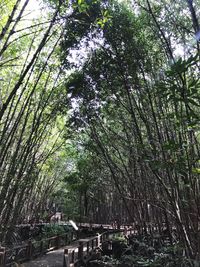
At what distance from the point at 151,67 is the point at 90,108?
2440 millimetres

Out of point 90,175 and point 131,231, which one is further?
point 90,175

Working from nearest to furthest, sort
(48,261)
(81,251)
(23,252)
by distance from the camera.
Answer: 1. (81,251)
2. (48,261)
3. (23,252)

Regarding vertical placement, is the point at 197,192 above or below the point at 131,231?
above

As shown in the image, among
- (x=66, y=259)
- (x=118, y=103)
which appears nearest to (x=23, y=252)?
(x=66, y=259)

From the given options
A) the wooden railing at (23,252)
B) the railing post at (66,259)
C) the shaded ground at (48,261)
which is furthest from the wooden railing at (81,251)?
the wooden railing at (23,252)

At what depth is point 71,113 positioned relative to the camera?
24.2ft

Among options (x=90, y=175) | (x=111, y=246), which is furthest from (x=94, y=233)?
(x=111, y=246)

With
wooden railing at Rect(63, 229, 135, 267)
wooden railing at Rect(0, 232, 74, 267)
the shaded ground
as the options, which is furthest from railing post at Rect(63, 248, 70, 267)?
wooden railing at Rect(0, 232, 74, 267)

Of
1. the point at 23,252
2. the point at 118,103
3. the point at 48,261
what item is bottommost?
the point at 48,261

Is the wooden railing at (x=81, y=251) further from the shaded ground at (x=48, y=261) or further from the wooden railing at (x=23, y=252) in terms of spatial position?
the wooden railing at (x=23, y=252)

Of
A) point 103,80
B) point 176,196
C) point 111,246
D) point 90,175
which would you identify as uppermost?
point 103,80

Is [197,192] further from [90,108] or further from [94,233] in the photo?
[94,233]

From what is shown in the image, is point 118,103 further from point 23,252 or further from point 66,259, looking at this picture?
point 23,252

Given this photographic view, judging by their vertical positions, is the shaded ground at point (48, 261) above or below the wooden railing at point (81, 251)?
below
